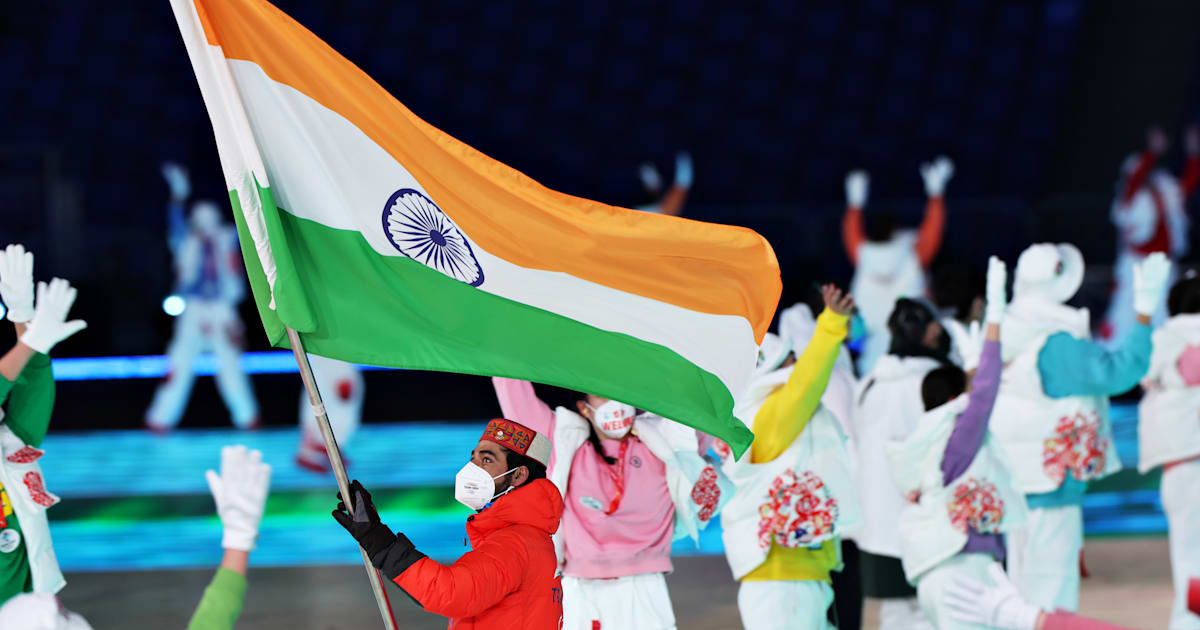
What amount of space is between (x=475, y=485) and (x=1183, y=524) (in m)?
4.20

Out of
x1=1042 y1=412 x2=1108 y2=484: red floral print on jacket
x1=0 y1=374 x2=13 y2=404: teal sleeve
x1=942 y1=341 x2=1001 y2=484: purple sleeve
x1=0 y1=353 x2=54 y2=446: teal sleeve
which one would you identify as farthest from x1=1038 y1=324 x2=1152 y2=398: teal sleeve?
x1=0 y1=374 x2=13 y2=404: teal sleeve

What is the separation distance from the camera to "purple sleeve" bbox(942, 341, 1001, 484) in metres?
5.27

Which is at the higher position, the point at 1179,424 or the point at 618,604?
the point at 1179,424

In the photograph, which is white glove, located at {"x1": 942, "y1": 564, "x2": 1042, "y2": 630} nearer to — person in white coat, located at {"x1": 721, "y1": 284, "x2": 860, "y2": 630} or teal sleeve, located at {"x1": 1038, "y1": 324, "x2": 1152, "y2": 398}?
person in white coat, located at {"x1": 721, "y1": 284, "x2": 860, "y2": 630}

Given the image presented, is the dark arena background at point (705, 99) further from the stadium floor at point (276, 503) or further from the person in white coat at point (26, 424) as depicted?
the person in white coat at point (26, 424)

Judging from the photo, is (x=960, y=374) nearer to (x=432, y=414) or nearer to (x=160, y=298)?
(x=432, y=414)

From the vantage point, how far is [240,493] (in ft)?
11.3

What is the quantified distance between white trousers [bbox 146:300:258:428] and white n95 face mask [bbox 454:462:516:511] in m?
11.0

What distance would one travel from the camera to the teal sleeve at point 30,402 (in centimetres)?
470

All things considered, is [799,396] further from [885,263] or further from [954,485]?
[885,263]

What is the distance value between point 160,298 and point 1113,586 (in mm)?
12243

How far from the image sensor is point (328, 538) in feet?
30.5

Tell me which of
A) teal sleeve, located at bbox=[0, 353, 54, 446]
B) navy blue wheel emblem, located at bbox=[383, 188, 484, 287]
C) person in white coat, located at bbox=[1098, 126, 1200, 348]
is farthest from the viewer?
person in white coat, located at bbox=[1098, 126, 1200, 348]

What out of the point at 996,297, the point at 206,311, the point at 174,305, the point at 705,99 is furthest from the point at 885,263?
the point at 705,99
